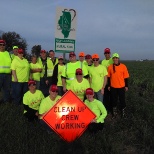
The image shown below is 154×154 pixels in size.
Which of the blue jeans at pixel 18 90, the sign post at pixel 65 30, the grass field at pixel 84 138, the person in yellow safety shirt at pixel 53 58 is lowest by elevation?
the grass field at pixel 84 138

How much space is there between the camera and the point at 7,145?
225 inches

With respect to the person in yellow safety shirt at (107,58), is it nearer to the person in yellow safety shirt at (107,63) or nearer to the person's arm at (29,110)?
the person in yellow safety shirt at (107,63)

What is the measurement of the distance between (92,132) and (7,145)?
2.05 m

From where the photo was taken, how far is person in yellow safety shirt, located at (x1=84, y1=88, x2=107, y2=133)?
6.92 metres

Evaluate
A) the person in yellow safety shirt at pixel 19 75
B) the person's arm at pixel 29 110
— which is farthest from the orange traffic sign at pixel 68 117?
the person in yellow safety shirt at pixel 19 75

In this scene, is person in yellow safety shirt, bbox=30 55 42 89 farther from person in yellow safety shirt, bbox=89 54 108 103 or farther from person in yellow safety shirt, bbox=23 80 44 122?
person in yellow safety shirt, bbox=89 54 108 103

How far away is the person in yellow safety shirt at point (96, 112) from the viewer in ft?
22.7

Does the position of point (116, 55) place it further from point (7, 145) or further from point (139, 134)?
point (7, 145)

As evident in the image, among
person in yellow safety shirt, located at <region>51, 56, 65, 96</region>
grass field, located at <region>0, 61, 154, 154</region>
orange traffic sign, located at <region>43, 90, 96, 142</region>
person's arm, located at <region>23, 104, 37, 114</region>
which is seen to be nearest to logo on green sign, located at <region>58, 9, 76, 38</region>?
person in yellow safety shirt, located at <region>51, 56, 65, 96</region>

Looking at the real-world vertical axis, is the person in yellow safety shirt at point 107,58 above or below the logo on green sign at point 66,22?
below

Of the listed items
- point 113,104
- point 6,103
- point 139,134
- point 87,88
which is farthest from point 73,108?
point 6,103

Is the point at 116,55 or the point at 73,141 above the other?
the point at 116,55

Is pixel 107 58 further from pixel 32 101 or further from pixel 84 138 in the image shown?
pixel 84 138

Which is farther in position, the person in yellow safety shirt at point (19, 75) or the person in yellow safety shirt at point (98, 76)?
the person in yellow safety shirt at point (19, 75)
